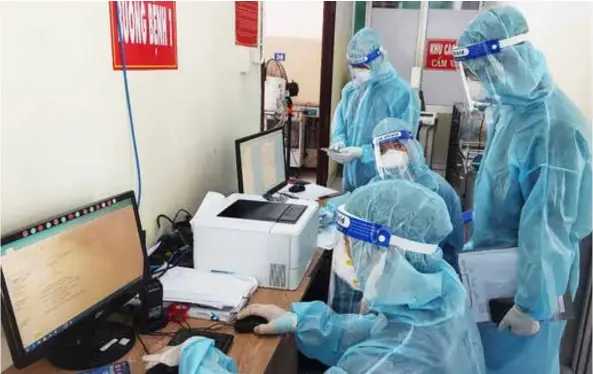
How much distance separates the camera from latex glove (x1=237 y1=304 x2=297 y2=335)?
4.53 feet

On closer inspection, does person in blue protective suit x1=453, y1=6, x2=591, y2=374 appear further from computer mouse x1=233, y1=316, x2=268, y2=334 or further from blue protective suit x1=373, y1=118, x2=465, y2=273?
computer mouse x1=233, y1=316, x2=268, y2=334

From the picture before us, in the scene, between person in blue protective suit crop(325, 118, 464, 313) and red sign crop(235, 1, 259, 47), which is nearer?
person in blue protective suit crop(325, 118, 464, 313)

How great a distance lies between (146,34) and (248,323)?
104cm

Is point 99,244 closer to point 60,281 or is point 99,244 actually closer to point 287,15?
point 60,281

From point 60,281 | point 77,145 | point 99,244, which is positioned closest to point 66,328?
point 60,281

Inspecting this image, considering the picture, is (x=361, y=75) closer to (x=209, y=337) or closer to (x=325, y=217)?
(x=325, y=217)

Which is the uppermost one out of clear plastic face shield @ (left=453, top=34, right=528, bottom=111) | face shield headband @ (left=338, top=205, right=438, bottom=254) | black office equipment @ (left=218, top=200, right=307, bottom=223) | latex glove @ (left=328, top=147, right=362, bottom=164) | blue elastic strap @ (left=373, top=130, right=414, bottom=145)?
clear plastic face shield @ (left=453, top=34, right=528, bottom=111)

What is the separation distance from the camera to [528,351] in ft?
5.51

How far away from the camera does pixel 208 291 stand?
1.52 meters

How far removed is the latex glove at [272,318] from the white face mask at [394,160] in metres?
1.15

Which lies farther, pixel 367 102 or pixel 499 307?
pixel 367 102

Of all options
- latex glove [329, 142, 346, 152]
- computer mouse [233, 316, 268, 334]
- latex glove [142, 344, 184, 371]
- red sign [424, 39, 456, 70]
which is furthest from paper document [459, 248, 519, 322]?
red sign [424, 39, 456, 70]

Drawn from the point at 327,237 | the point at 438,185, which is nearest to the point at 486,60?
the point at 438,185

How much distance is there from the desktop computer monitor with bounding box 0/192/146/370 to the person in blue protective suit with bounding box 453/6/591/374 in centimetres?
121
